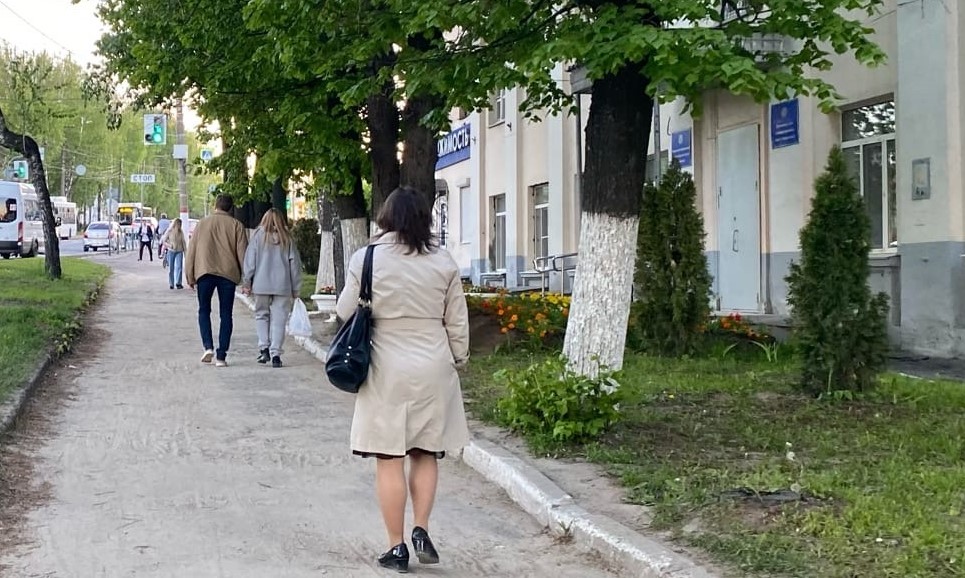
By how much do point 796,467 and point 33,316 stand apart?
1081 cm

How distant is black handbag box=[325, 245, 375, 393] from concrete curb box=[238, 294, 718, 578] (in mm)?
1451

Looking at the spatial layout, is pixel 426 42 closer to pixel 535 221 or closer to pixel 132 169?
pixel 535 221

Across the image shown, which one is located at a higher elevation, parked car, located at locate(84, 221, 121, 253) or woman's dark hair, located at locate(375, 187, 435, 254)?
parked car, located at locate(84, 221, 121, 253)

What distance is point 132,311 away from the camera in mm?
19016

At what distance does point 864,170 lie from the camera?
13648 mm

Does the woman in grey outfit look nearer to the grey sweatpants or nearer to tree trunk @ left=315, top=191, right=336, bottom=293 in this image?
the grey sweatpants

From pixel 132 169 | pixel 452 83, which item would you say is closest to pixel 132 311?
pixel 452 83

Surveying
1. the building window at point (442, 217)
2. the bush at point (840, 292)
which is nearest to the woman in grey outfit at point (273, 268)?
the bush at point (840, 292)

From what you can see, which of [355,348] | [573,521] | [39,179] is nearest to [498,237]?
[39,179]

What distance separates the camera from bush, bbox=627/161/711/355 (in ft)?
38.5

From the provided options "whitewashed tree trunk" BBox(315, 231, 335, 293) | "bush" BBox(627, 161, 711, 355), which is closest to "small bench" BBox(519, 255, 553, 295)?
"whitewashed tree trunk" BBox(315, 231, 335, 293)

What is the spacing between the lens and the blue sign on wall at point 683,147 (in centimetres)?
1705

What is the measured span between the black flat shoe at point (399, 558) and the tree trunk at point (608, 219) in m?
2.99

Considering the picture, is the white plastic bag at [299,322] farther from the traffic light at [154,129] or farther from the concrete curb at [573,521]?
the traffic light at [154,129]
